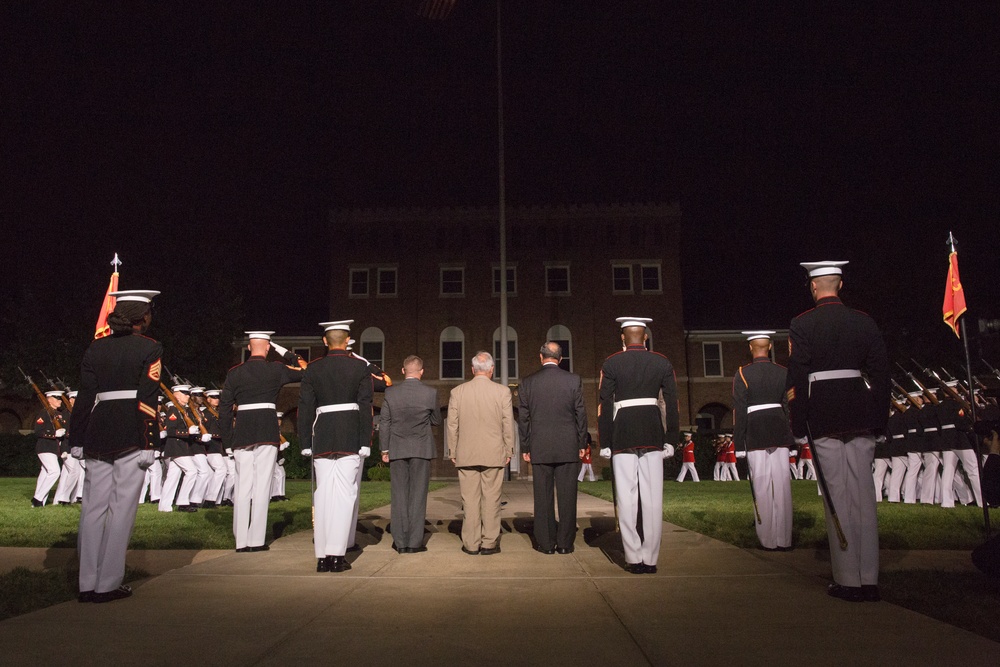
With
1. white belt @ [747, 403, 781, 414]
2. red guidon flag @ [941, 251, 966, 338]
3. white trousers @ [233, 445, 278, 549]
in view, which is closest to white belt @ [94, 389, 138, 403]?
white trousers @ [233, 445, 278, 549]

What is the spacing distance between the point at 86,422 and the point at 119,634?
79.6 inches

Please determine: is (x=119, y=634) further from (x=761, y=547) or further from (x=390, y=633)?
(x=761, y=547)

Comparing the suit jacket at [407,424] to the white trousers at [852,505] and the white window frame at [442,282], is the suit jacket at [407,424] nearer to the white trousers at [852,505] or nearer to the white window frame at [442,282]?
the white trousers at [852,505]

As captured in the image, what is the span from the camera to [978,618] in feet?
14.9

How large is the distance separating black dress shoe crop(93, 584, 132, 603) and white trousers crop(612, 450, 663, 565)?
3848 mm

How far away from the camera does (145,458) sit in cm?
554

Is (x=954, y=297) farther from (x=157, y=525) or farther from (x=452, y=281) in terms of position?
(x=452, y=281)

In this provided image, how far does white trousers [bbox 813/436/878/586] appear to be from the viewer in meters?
5.08

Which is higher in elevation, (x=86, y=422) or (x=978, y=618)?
(x=86, y=422)

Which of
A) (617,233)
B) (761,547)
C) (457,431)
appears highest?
(617,233)

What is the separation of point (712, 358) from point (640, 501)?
115 ft

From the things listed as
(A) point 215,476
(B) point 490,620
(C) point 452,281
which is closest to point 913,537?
(B) point 490,620

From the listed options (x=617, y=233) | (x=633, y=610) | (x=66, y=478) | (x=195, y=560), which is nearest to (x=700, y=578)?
(x=633, y=610)

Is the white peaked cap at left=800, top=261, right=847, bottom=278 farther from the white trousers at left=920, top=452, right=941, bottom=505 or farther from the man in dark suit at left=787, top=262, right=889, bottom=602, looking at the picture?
the white trousers at left=920, top=452, right=941, bottom=505
